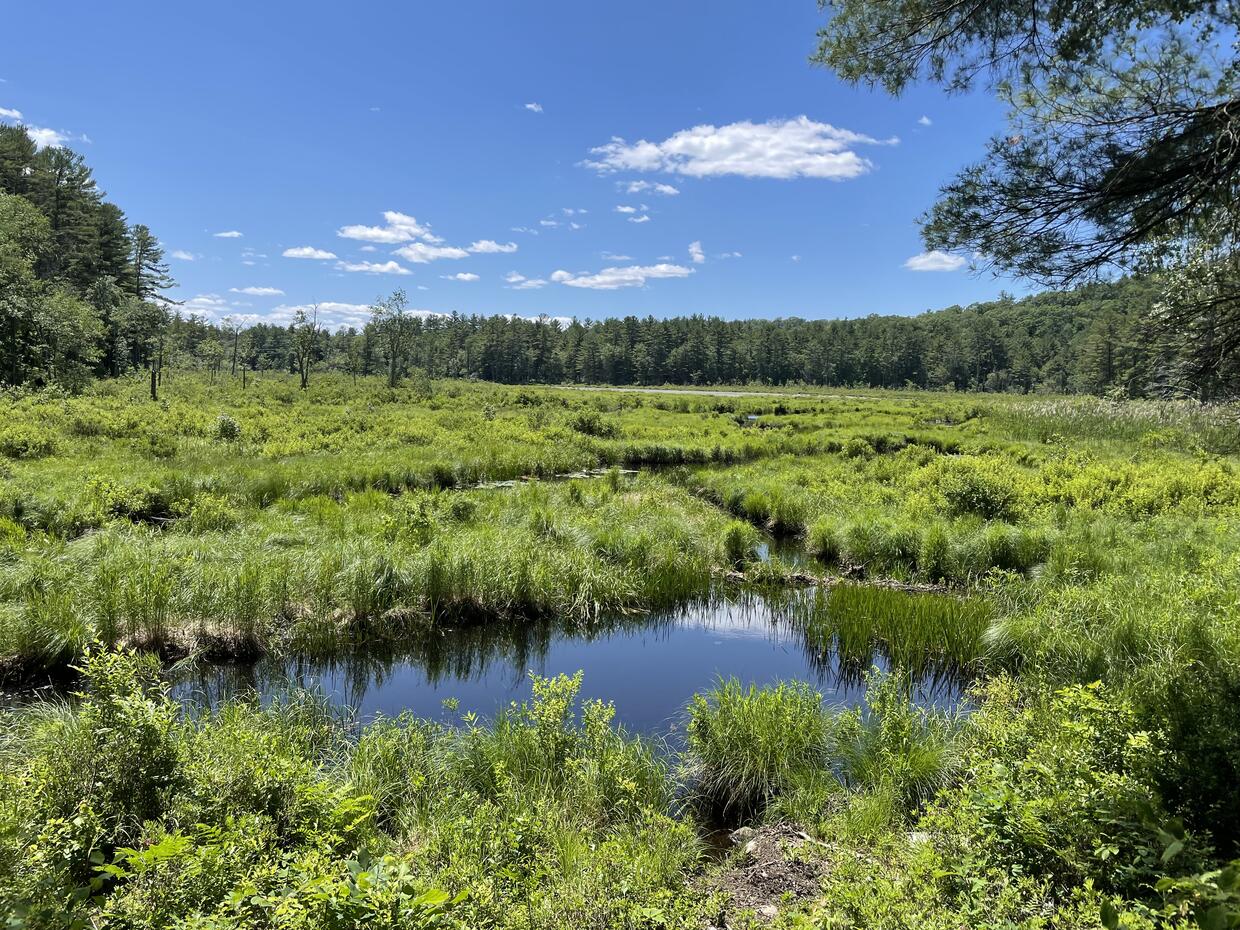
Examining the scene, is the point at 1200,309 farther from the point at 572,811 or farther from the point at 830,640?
the point at 572,811

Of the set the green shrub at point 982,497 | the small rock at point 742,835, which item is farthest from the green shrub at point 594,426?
the small rock at point 742,835

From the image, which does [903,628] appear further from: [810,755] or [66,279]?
[66,279]

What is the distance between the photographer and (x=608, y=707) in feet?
22.0

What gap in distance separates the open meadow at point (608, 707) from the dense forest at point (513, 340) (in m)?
4.09

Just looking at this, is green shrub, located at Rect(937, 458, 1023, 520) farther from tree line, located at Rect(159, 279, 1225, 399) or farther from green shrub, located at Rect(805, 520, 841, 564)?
tree line, located at Rect(159, 279, 1225, 399)

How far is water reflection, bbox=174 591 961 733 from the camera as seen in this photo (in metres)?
8.66

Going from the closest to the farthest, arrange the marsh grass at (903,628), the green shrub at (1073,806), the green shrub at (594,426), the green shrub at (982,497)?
the green shrub at (1073,806) < the marsh grass at (903,628) < the green shrub at (982,497) < the green shrub at (594,426)

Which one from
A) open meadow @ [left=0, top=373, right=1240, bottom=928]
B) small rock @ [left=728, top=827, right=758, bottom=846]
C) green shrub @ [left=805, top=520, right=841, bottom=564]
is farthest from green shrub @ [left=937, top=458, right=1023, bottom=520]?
small rock @ [left=728, top=827, right=758, bottom=846]

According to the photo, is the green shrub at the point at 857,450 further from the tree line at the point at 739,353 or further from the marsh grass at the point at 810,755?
the tree line at the point at 739,353

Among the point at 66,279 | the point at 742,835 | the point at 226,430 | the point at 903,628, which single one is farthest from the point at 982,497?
the point at 66,279

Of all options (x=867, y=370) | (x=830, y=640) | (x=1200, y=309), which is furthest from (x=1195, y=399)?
(x=867, y=370)

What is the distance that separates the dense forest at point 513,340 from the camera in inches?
1146

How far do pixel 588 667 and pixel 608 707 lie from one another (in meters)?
3.42

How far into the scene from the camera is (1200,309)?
230 inches
